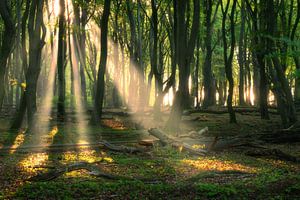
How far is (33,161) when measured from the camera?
34.8 ft

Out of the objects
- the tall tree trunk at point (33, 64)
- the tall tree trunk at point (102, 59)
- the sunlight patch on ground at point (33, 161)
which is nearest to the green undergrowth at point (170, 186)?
the sunlight patch on ground at point (33, 161)

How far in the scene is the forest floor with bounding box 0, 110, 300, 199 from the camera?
24.0 feet

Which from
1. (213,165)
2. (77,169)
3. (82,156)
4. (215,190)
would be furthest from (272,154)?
(77,169)

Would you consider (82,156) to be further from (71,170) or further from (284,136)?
(284,136)

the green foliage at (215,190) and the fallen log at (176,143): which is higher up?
the fallen log at (176,143)

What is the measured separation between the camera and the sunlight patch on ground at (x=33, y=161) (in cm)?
947

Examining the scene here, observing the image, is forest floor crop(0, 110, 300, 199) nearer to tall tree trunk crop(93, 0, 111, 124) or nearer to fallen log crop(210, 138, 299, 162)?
fallen log crop(210, 138, 299, 162)

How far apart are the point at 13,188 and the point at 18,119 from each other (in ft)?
36.0

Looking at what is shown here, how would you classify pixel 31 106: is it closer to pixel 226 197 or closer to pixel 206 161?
pixel 206 161

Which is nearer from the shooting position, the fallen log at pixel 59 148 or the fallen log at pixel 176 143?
the fallen log at pixel 176 143

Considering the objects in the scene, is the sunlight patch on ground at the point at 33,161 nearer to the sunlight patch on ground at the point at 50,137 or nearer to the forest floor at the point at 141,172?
the forest floor at the point at 141,172

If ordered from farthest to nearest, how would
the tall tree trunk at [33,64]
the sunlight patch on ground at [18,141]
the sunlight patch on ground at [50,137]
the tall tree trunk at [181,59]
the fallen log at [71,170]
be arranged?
the tall tree trunk at [181,59] → the tall tree trunk at [33,64] → the sunlight patch on ground at [50,137] → the sunlight patch on ground at [18,141] → the fallen log at [71,170]

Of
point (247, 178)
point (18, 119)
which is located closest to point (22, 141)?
point (18, 119)

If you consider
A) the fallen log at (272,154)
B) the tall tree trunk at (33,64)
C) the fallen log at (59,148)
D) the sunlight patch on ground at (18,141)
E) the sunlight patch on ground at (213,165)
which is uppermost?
the tall tree trunk at (33,64)
